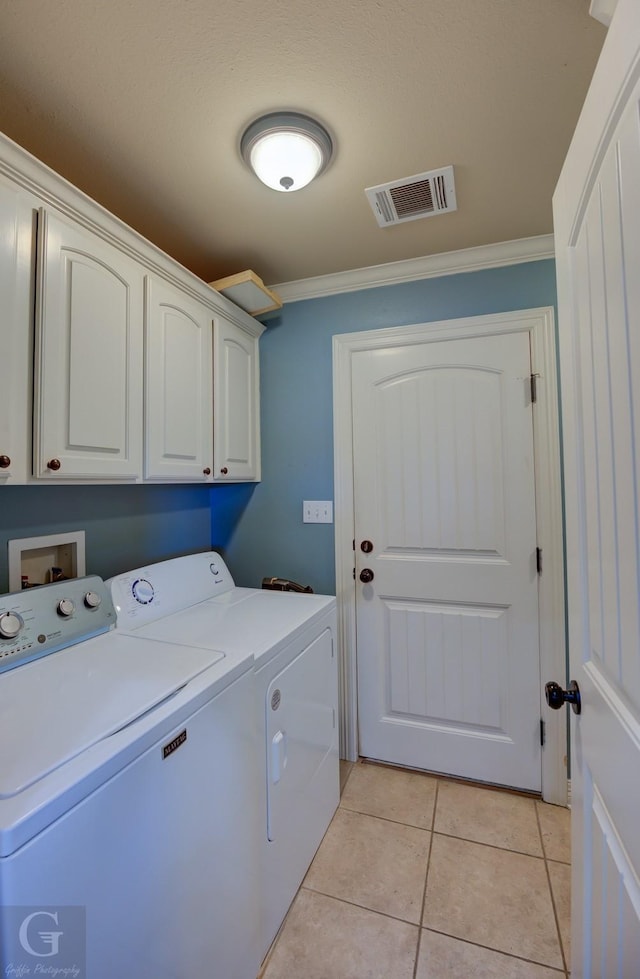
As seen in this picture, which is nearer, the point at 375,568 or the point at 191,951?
the point at 191,951

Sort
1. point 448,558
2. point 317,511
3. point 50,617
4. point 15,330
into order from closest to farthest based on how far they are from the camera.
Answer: point 15,330 → point 50,617 → point 448,558 → point 317,511

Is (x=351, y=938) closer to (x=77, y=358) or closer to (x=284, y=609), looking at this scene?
(x=284, y=609)

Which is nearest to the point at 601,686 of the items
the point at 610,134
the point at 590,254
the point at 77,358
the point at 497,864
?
the point at 590,254

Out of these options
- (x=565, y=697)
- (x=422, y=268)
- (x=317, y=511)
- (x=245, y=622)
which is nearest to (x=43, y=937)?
(x=245, y=622)

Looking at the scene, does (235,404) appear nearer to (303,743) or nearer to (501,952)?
(303,743)

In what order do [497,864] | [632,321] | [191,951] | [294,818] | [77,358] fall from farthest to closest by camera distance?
[497,864], [294,818], [77,358], [191,951], [632,321]

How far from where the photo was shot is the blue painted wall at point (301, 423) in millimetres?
2039

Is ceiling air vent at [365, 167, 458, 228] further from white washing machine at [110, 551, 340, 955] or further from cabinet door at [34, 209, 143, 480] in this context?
white washing machine at [110, 551, 340, 955]

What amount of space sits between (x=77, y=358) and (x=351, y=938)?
193 cm

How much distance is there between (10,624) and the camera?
1102 millimetres

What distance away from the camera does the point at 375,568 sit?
6.72 ft

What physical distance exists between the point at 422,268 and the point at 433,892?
2.48 metres

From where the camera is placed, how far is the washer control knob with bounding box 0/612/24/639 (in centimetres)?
108

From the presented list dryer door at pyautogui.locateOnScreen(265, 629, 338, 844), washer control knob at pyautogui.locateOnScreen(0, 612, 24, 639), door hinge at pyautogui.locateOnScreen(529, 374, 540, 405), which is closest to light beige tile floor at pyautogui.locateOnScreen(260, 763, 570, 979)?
dryer door at pyautogui.locateOnScreen(265, 629, 338, 844)
